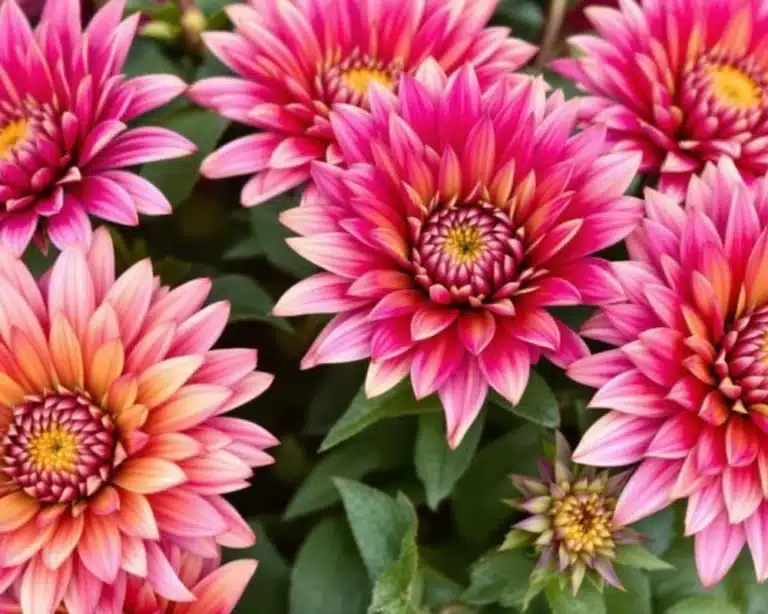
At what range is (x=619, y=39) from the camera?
83cm

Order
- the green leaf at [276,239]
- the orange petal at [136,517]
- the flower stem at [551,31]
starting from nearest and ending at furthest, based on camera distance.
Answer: the orange petal at [136,517]
the green leaf at [276,239]
the flower stem at [551,31]

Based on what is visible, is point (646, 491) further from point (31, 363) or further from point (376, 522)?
point (31, 363)

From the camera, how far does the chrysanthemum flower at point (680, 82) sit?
78cm

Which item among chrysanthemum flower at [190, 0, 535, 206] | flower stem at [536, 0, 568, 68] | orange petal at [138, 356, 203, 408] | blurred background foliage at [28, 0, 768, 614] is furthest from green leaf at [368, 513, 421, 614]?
flower stem at [536, 0, 568, 68]

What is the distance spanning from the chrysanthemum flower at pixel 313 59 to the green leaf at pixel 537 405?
0.25 metres

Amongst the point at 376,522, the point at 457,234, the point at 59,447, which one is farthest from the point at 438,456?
the point at 59,447

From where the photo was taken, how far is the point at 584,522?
2.19ft

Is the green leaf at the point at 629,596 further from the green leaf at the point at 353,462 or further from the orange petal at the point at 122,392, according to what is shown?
the orange petal at the point at 122,392

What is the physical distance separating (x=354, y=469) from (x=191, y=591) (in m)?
0.20

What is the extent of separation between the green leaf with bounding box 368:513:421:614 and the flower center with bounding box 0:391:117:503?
0.22 metres

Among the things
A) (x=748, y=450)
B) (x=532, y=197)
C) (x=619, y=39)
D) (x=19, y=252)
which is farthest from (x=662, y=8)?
(x=19, y=252)

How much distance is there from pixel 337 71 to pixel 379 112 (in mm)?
144

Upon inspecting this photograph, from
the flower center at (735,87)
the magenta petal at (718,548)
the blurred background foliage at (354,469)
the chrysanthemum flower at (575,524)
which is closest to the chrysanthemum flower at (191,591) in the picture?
the blurred background foliage at (354,469)

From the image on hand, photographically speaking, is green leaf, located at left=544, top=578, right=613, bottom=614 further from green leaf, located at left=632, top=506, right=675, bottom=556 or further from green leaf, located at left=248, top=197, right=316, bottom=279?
green leaf, located at left=248, top=197, right=316, bottom=279
